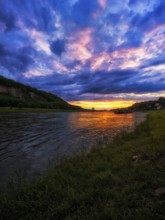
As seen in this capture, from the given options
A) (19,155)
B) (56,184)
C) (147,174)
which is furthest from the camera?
(19,155)

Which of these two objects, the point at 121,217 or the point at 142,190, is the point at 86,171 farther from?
the point at 121,217

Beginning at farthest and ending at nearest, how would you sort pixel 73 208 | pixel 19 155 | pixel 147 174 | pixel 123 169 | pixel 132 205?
1. pixel 19 155
2. pixel 123 169
3. pixel 147 174
4. pixel 73 208
5. pixel 132 205

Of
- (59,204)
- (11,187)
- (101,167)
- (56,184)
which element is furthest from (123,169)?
(11,187)

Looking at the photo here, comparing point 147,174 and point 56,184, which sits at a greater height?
point 147,174

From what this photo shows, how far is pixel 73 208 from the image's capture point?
5.80 metres

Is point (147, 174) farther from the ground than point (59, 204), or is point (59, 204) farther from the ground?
point (147, 174)

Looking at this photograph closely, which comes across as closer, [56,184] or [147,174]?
[147,174]

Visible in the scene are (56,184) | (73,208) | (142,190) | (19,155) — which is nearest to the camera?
(73,208)

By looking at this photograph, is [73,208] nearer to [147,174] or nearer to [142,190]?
[142,190]

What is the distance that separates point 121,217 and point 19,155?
1262 cm

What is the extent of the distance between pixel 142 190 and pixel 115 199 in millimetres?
1049

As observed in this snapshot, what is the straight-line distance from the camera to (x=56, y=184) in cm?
783

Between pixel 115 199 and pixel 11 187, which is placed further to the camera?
pixel 11 187

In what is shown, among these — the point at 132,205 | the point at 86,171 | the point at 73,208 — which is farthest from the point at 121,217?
the point at 86,171
